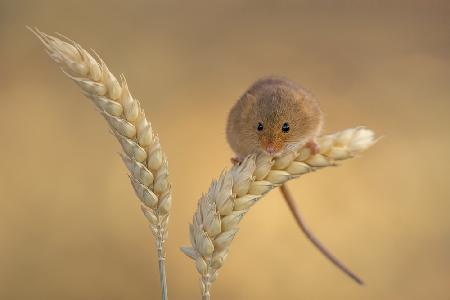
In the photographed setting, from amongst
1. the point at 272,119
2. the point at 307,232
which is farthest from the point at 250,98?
the point at 307,232

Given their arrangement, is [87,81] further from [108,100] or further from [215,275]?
[215,275]

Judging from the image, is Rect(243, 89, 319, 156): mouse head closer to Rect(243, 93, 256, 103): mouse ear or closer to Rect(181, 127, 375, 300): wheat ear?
Rect(243, 93, 256, 103): mouse ear

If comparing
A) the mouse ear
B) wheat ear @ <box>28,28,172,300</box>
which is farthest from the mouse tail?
wheat ear @ <box>28,28,172,300</box>

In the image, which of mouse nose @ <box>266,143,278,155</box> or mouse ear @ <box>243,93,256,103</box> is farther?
mouse ear @ <box>243,93,256,103</box>

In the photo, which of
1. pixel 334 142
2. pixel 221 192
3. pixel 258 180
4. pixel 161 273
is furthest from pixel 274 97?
pixel 161 273

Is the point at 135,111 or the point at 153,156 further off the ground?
the point at 135,111

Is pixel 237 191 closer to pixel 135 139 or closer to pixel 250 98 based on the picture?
pixel 135 139

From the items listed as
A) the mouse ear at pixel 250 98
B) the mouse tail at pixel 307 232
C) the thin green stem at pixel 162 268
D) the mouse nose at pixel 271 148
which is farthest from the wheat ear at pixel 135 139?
the mouse ear at pixel 250 98
